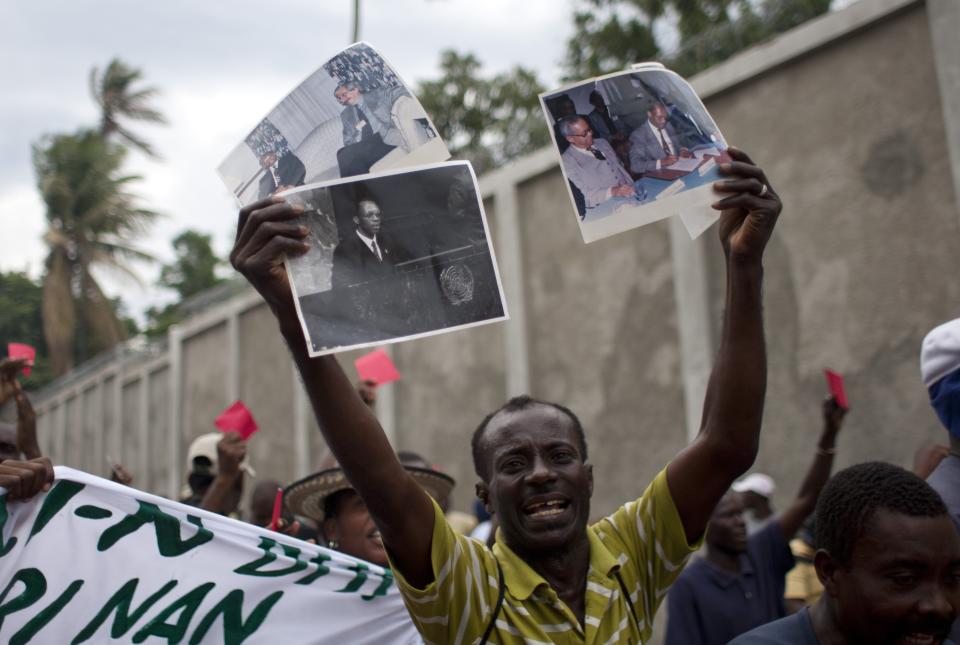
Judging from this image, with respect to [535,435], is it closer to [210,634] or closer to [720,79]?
[210,634]

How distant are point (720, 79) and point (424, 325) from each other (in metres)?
7.66

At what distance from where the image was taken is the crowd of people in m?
2.23

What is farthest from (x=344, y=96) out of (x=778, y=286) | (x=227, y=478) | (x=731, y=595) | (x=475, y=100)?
(x=475, y=100)

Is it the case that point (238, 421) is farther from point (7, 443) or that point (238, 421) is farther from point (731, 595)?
point (731, 595)

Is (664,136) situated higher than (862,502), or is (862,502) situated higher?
(664,136)

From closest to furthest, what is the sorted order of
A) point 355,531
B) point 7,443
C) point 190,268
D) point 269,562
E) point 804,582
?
1. point 269,562
2. point 7,443
3. point 355,531
4. point 804,582
5. point 190,268

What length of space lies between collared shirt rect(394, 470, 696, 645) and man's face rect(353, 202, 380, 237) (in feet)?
2.15

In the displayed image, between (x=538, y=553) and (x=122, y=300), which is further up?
(x=122, y=300)

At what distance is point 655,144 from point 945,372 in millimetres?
1234

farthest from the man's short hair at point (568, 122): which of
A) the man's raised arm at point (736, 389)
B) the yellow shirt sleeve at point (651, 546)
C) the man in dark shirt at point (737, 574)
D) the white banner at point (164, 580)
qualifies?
the man in dark shirt at point (737, 574)

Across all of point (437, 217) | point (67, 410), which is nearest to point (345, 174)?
point (437, 217)

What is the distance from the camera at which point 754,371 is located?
8.21ft

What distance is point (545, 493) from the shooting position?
2465 millimetres

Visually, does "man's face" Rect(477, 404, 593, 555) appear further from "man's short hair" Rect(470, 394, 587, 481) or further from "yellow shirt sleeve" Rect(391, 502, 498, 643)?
"yellow shirt sleeve" Rect(391, 502, 498, 643)
